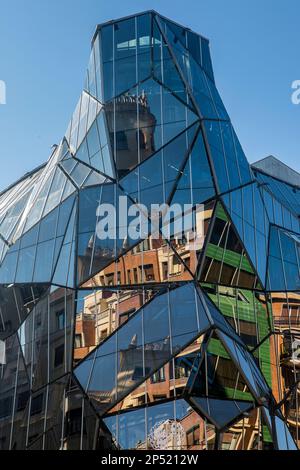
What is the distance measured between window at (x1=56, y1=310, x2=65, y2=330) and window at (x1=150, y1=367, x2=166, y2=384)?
341 cm

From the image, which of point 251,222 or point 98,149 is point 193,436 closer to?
point 251,222

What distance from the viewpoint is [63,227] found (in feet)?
74.2

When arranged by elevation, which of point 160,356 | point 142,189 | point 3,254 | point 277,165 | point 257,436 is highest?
point 277,165

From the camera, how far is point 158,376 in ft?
61.6

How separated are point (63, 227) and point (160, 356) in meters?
5.90

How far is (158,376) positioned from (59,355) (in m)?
3.26

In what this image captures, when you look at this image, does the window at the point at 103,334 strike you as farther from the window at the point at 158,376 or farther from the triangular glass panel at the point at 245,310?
the triangular glass panel at the point at 245,310

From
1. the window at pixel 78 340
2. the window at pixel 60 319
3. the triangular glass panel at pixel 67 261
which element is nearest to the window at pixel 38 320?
the window at pixel 60 319

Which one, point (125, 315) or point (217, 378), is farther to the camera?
point (125, 315)

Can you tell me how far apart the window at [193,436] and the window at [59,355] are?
14.7 feet

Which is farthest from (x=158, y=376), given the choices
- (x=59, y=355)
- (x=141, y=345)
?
(x=59, y=355)

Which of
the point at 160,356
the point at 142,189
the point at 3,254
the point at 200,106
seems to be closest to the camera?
the point at 160,356

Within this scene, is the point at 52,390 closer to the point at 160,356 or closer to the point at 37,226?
the point at 160,356
